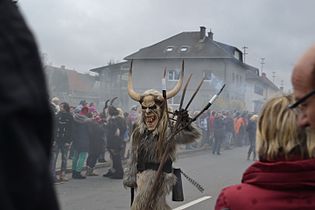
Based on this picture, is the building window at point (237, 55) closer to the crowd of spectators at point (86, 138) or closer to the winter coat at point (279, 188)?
the crowd of spectators at point (86, 138)

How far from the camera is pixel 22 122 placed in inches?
23.7

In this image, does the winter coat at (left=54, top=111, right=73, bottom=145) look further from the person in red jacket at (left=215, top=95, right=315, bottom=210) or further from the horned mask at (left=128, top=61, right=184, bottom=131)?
the person in red jacket at (left=215, top=95, right=315, bottom=210)

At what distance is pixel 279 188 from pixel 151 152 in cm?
292

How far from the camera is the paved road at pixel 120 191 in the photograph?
26.1 ft

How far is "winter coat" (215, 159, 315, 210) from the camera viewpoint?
6.24 feet

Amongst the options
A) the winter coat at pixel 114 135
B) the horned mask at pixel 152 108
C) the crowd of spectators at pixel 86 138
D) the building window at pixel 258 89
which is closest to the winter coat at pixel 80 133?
the crowd of spectators at pixel 86 138

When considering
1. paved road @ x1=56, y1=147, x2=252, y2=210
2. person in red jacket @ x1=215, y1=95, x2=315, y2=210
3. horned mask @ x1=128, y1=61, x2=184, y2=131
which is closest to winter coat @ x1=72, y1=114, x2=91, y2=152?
paved road @ x1=56, y1=147, x2=252, y2=210

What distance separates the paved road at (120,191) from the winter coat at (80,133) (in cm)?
67

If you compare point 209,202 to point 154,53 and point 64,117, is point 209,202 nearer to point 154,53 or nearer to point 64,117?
point 64,117

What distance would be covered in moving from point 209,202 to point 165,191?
369 centimetres

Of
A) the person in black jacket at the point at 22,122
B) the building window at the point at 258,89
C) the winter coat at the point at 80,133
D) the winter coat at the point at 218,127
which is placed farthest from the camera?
the building window at the point at 258,89

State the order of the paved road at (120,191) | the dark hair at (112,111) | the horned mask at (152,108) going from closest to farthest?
1. the horned mask at (152,108)
2. the paved road at (120,191)
3. the dark hair at (112,111)

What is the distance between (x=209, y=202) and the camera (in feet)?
27.2

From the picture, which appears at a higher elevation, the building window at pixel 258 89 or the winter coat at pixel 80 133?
the building window at pixel 258 89
